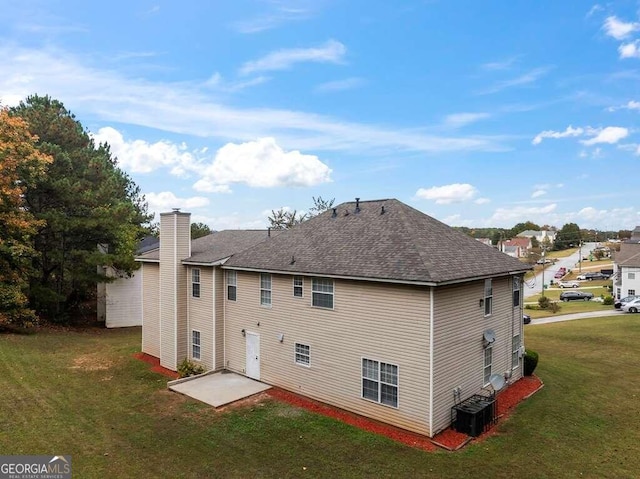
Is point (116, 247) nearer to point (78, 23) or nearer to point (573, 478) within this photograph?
point (78, 23)

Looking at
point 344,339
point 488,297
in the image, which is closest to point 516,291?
point 488,297

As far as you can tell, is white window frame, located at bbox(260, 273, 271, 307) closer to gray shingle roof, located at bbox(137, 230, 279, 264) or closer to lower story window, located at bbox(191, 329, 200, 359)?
gray shingle roof, located at bbox(137, 230, 279, 264)

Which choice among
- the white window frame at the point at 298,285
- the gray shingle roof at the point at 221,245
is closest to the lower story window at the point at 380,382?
the white window frame at the point at 298,285

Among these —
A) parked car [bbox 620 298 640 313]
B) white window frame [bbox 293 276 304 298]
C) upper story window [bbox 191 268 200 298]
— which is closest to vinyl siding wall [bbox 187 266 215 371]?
upper story window [bbox 191 268 200 298]

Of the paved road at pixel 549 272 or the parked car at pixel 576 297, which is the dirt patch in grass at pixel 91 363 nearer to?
the parked car at pixel 576 297

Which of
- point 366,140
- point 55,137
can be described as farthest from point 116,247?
point 366,140
